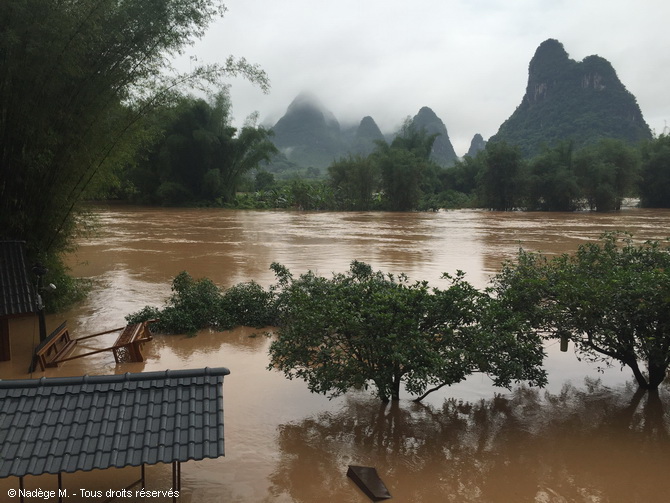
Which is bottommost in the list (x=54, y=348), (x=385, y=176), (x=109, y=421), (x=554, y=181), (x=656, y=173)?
(x=54, y=348)

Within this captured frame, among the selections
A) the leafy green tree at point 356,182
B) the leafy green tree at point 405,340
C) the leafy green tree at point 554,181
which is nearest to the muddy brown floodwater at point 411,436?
the leafy green tree at point 405,340

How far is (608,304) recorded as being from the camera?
534cm

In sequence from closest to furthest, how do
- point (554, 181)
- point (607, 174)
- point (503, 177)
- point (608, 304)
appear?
1. point (608, 304)
2. point (607, 174)
3. point (554, 181)
4. point (503, 177)

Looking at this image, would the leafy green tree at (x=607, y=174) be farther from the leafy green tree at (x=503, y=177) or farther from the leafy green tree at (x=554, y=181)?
the leafy green tree at (x=503, y=177)

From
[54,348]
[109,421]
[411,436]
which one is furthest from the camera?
[54,348]

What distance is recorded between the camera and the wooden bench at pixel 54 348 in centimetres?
626

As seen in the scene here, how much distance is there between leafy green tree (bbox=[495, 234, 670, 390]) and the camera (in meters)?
5.23

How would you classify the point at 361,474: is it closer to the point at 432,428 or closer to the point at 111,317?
the point at 432,428

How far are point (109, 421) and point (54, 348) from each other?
15.3ft

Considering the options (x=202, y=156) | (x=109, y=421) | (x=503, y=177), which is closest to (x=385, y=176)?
(x=503, y=177)

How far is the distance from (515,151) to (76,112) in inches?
1527

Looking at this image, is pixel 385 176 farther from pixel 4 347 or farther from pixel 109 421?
pixel 109 421

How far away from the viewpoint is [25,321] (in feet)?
28.5

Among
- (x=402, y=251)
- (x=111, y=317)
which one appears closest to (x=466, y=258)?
(x=402, y=251)
